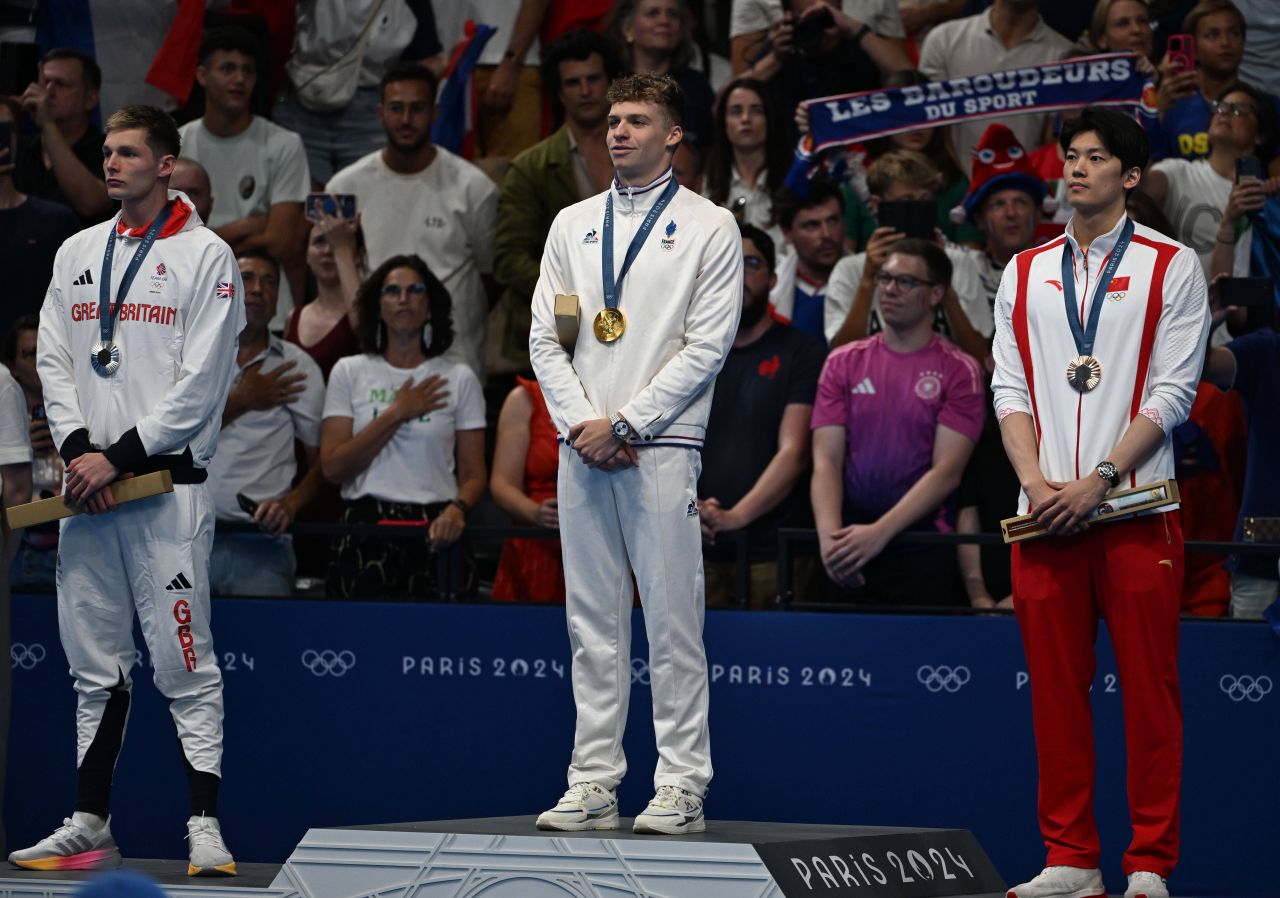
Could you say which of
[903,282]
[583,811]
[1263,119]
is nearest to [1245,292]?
[903,282]

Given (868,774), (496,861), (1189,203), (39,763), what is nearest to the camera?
(496,861)

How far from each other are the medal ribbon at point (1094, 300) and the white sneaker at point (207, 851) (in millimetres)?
3023

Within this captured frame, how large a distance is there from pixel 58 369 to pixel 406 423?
1.78 m

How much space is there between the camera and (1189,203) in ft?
27.7

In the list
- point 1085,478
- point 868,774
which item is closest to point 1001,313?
point 1085,478

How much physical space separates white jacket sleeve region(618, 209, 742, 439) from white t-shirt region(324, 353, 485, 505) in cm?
218

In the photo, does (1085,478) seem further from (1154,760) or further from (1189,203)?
(1189,203)

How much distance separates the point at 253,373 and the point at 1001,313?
11.3 ft

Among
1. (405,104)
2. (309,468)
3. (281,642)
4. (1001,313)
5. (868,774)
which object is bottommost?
(868,774)

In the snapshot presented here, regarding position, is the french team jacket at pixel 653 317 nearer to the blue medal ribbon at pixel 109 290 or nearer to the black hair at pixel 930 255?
the blue medal ribbon at pixel 109 290

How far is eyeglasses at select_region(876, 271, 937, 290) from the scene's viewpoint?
7.04 meters

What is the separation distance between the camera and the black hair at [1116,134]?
213 inches

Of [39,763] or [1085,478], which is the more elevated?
[1085,478]

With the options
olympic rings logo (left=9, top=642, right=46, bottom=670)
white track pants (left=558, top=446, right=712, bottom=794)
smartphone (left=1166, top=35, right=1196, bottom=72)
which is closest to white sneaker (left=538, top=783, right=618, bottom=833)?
white track pants (left=558, top=446, right=712, bottom=794)
